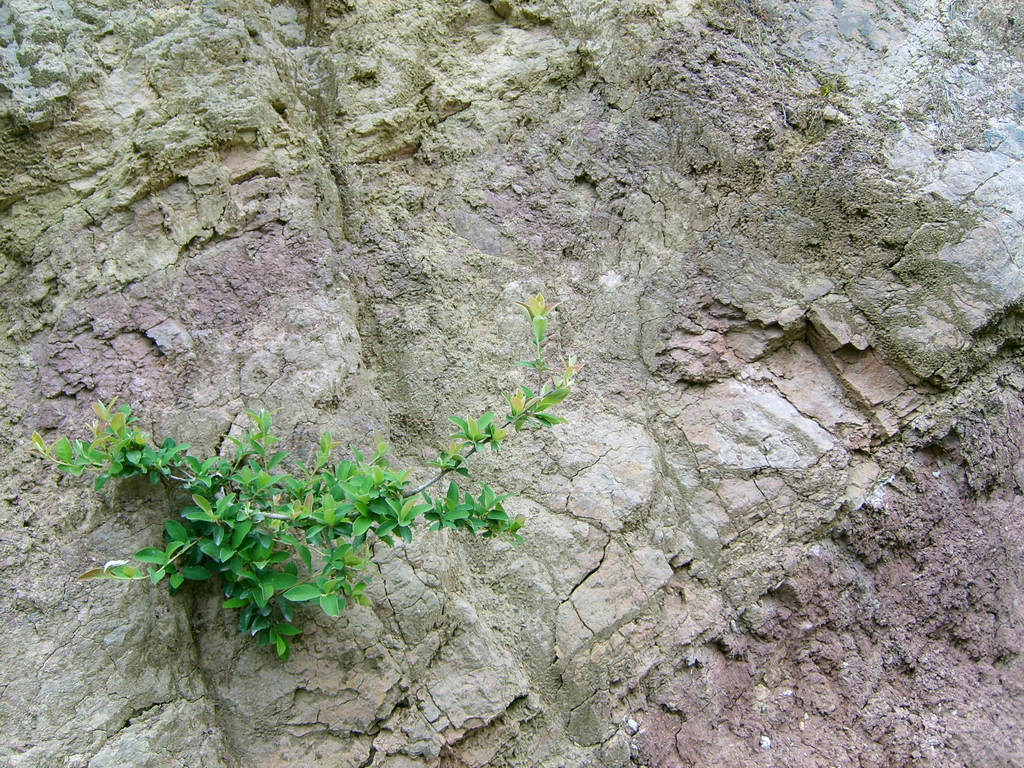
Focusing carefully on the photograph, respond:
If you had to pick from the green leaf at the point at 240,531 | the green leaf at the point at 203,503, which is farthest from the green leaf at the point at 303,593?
the green leaf at the point at 203,503

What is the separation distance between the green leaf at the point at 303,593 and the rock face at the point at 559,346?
239mm

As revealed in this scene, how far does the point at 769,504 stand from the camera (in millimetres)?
2486

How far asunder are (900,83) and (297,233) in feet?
7.41

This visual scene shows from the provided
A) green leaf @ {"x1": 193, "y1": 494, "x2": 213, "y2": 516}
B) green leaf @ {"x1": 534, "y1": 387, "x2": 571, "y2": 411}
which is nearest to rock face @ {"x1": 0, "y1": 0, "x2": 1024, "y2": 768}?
green leaf @ {"x1": 193, "y1": 494, "x2": 213, "y2": 516}

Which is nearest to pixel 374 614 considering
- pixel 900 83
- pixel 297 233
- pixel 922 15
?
pixel 297 233

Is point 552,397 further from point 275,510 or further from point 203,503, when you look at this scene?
point 203,503

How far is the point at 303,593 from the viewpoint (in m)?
1.98

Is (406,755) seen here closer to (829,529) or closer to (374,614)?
(374,614)

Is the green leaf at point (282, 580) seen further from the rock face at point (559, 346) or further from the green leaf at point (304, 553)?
the rock face at point (559, 346)

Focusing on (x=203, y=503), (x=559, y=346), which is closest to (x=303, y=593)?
(x=203, y=503)

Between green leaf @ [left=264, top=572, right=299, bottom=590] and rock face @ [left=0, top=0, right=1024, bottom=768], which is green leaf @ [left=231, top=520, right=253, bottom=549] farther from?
rock face @ [left=0, top=0, right=1024, bottom=768]

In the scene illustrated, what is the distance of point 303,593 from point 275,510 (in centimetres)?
23

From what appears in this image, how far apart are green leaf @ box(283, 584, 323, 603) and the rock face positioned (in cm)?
24

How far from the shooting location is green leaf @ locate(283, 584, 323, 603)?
197 centimetres
